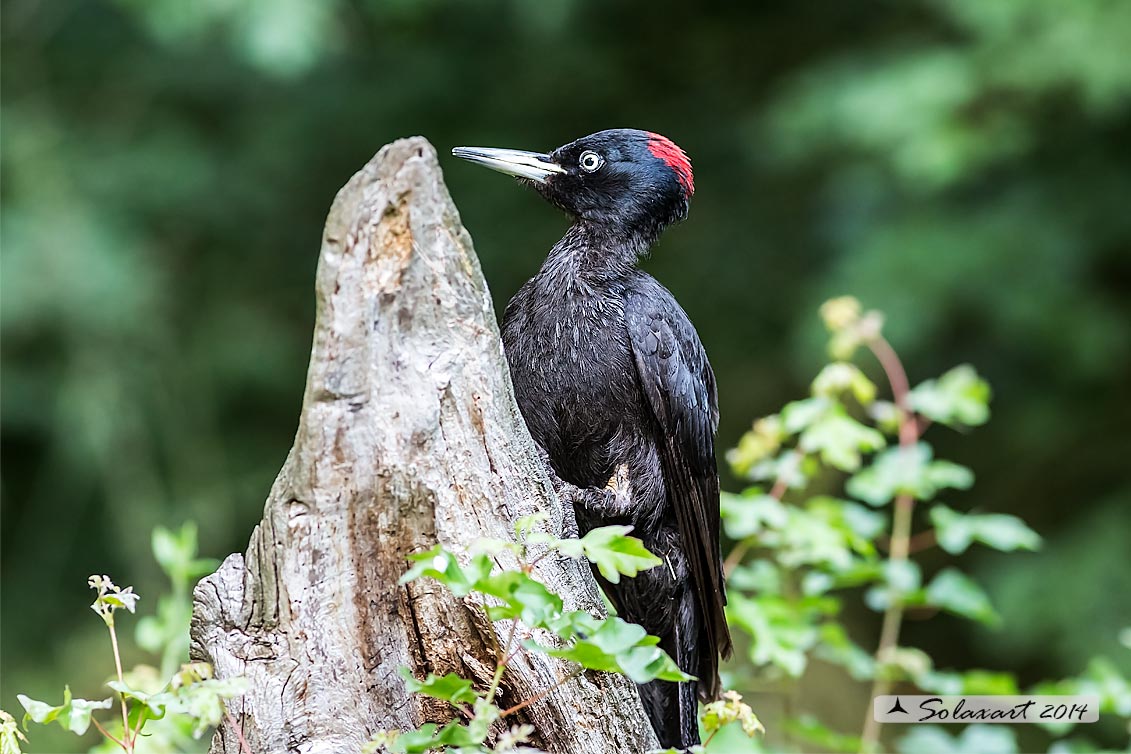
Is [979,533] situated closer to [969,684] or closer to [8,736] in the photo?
[969,684]

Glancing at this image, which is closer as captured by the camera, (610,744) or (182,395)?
(610,744)

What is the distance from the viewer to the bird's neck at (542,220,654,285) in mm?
2779

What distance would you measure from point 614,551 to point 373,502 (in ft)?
1.94

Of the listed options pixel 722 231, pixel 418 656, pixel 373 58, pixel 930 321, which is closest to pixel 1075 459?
pixel 930 321

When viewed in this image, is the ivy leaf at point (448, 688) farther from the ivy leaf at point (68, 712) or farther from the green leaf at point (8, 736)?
the green leaf at point (8, 736)

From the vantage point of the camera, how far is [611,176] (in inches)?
114

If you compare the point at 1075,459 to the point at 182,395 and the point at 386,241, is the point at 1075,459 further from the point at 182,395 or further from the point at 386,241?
the point at 386,241

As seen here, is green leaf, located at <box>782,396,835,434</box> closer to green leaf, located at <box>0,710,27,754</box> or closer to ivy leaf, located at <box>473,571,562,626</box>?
ivy leaf, located at <box>473,571,562,626</box>

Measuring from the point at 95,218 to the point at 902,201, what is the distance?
3.93 metres

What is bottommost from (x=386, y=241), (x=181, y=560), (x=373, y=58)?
(x=181, y=560)

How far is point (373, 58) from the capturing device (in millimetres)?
6645

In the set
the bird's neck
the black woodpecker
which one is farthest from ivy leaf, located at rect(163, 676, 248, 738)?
the bird's neck

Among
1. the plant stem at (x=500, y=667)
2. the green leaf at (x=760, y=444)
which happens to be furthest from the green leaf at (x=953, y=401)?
the plant stem at (x=500, y=667)

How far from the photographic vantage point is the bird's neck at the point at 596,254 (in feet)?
9.12
